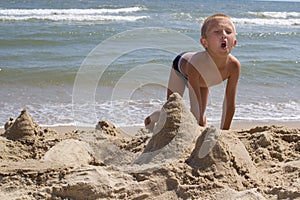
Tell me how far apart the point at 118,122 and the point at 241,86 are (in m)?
2.91

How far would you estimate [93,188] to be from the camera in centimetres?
215

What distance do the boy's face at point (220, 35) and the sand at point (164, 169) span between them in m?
0.95

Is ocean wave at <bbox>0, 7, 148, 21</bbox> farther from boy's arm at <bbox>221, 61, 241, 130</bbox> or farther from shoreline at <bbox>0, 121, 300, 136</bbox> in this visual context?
boy's arm at <bbox>221, 61, 241, 130</bbox>

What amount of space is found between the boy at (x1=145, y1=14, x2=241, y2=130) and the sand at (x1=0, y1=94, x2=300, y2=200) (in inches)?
35.9

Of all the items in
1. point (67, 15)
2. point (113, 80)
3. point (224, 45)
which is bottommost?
point (67, 15)

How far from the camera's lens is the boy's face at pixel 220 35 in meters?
3.37

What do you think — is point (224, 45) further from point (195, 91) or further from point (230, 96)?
point (230, 96)

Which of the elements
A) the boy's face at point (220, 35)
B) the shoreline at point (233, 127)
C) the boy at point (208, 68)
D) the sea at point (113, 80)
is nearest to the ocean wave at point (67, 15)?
the sea at point (113, 80)

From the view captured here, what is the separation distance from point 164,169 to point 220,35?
148cm

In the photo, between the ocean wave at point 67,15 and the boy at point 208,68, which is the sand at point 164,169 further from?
the ocean wave at point 67,15

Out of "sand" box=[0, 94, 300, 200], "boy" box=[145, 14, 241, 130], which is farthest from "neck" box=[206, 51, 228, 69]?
"sand" box=[0, 94, 300, 200]

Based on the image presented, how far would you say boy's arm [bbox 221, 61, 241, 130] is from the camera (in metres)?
3.84

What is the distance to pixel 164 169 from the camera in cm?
226

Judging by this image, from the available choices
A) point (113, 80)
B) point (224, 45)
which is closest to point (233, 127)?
point (224, 45)
